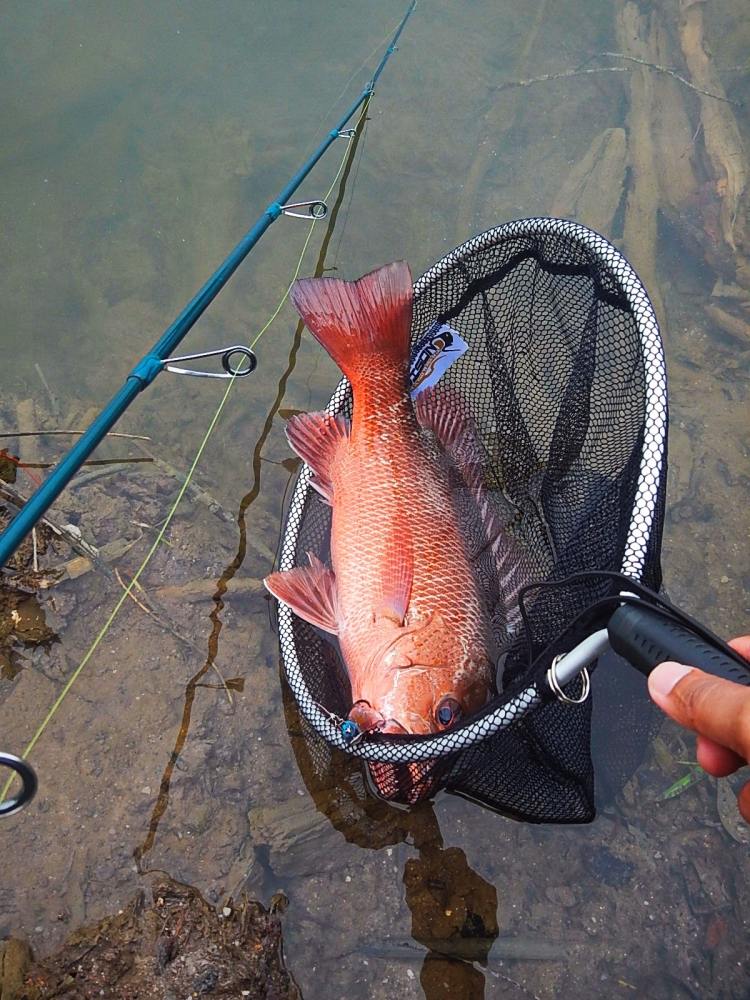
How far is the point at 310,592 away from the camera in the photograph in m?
2.88

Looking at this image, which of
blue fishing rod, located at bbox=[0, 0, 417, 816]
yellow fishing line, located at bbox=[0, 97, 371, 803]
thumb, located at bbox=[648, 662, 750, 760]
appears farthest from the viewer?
yellow fishing line, located at bbox=[0, 97, 371, 803]

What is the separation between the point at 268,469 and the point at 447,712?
6.54ft

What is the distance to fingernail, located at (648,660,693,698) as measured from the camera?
1465mm

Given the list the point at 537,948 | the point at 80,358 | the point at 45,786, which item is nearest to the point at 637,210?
the point at 80,358

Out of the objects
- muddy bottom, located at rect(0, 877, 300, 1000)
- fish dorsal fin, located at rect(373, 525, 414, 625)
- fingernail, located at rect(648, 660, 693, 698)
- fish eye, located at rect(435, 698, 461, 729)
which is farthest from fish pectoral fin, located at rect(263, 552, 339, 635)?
fingernail, located at rect(648, 660, 693, 698)

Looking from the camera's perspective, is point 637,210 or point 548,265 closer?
point 548,265

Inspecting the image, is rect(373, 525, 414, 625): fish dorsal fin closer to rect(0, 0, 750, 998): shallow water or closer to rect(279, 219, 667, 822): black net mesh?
rect(279, 219, 667, 822): black net mesh

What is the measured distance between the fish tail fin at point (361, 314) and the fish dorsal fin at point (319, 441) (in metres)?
0.24

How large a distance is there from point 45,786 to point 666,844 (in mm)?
2585

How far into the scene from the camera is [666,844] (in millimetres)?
2939

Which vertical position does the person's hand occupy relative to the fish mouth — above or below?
above

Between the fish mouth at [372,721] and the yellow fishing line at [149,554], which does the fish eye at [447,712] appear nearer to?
the fish mouth at [372,721]

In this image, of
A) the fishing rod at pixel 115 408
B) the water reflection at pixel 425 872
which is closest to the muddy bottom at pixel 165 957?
the water reflection at pixel 425 872

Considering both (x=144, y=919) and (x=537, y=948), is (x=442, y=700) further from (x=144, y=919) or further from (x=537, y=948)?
(x=144, y=919)
